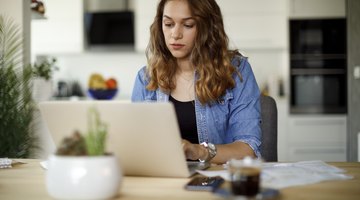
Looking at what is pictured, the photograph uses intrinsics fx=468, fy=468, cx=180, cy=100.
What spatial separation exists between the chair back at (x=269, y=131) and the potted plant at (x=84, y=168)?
1085 millimetres

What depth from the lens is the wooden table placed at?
0.99 meters

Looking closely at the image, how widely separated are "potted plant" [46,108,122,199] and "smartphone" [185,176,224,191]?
203 mm

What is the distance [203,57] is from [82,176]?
103cm

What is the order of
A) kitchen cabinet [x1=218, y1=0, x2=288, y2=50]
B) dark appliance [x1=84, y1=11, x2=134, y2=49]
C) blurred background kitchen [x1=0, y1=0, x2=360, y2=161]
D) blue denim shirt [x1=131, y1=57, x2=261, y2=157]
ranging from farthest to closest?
dark appliance [x1=84, y1=11, x2=134, y2=49] → kitchen cabinet [x1=218, y1=0, x2=288, y2=50] → blurred background kitchen [x1=0, y1=0, x2=360, y2=161] → blue denim shirt [x1=131, y1=57, x2=261, y2=157]

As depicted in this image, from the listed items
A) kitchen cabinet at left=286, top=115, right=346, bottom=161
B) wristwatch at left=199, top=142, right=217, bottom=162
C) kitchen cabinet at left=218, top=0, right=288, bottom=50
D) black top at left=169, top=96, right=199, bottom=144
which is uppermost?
kitchen cabinet at left=218, top=0, right=288, bottom=50

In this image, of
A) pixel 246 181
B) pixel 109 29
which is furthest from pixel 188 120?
pixel 109 29

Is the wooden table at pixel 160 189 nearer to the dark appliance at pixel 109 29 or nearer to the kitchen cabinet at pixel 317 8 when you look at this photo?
the kitchen cabinet at pixel 317 8

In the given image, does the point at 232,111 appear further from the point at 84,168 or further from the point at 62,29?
the point at 62,29

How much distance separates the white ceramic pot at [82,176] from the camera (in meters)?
0.90

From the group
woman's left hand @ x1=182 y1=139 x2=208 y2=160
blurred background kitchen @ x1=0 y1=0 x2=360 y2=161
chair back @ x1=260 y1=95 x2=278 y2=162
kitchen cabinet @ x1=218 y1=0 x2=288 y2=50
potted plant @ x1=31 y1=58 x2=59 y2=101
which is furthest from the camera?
kitchen cabinet @ x1=218 y1=0 x2=288 y2=50

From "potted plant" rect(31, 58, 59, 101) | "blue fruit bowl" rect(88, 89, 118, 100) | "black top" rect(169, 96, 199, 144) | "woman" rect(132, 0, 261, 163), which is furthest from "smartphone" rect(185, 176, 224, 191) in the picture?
"blue fruit bowl" rect(88, 89, 118, 100)

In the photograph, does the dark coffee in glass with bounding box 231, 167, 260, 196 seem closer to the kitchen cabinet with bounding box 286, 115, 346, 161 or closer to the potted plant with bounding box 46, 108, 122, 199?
the potted plant with bounding box 46, 108, 122, 199

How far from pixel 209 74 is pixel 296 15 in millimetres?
2990

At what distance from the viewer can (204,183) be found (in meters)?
1.08
